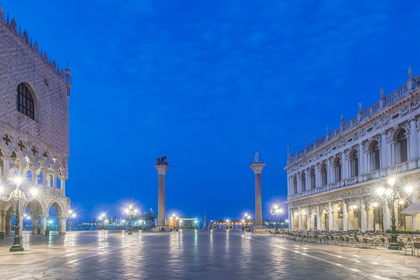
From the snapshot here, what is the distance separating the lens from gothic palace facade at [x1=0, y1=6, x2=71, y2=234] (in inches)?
1490

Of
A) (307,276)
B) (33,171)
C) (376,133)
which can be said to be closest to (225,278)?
(307,276)

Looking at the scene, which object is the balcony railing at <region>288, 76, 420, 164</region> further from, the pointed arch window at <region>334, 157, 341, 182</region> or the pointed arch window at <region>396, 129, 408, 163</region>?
the pointed arch window at <region>334, 157, 341, 182</region>

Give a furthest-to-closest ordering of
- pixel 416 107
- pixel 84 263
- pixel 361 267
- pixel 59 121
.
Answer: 1. pixel 59 121
2. pixel 416 107
3. pixel 84 263
4. pixel 361 267

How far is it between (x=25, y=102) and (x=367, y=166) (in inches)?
1378

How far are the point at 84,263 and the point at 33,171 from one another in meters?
30.3

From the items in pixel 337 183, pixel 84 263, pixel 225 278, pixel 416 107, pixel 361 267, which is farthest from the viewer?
pixel 337 183

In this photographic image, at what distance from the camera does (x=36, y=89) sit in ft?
148

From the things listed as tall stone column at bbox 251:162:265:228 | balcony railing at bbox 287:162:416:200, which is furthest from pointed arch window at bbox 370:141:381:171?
tall stone column at bbox 251:162:265:228

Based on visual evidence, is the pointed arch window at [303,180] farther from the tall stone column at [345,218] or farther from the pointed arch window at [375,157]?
the pointed arch window at [375,157]

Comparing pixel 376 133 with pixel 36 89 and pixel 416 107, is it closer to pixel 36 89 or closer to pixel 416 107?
pixel 416 107

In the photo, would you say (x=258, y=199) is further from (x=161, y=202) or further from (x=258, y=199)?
(x=161, y=202)

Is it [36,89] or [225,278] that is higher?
[36,89]

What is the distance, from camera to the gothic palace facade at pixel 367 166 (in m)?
30.2

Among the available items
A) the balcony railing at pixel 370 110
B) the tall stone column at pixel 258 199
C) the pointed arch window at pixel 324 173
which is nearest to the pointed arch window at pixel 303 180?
the balcony railing at pixel 370 110
